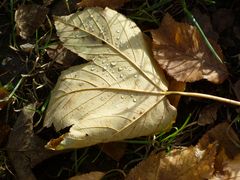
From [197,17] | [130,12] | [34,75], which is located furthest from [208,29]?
[34,75]

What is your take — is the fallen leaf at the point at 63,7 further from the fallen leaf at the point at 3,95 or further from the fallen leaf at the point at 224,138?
the fallen leaf at the point at 224,138

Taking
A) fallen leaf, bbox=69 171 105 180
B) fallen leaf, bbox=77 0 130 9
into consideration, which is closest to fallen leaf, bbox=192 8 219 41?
fallen leaf, bbox=77 0 130 9

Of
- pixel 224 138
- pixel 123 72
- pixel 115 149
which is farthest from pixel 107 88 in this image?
pixel 224 138

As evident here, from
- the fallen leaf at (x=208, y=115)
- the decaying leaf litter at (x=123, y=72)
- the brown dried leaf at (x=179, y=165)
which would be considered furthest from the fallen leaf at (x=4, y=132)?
the fallen leaf at (x=208, y=115)

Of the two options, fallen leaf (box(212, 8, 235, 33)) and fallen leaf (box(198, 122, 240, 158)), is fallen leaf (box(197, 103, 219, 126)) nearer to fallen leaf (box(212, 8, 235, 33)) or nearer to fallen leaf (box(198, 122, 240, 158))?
fallen leaf (box(198, 122, 240, 158))

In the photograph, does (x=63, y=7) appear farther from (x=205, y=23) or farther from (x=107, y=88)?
(x=205, y=23)

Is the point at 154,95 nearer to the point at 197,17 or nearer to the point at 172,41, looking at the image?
the point at 172,41
